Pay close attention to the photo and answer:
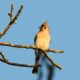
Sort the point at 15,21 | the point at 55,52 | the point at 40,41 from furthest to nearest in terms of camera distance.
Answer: the point at 40,41, the point at 55,52, the point at 15,21

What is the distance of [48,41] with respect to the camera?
6.04 meters

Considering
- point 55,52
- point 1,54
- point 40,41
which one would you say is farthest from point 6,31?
point 40,41

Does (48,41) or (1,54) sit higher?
(1,54)

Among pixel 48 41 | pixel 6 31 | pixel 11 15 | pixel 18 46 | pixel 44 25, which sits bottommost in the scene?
pixel 48 41

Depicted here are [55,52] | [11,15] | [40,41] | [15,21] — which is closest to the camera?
[15,21]

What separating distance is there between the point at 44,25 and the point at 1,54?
4617 mm

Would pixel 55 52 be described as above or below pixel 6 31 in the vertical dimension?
below

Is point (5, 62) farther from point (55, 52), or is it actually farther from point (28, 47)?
point (55, 52)

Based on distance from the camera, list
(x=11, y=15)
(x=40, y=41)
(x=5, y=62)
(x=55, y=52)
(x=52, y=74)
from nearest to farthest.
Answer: (x=52, y=74) < (x=5, y=62) < (x=11, y=15) < (x=55, y=52) < (x=40, y=41)

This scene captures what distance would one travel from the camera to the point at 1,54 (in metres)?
1.70

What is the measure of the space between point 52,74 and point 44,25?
17.7 feet

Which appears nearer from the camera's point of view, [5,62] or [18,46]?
[5,62]

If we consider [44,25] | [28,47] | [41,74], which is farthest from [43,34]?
[41,74]

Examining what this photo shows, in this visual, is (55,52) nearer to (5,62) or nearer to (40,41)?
(5,62)
